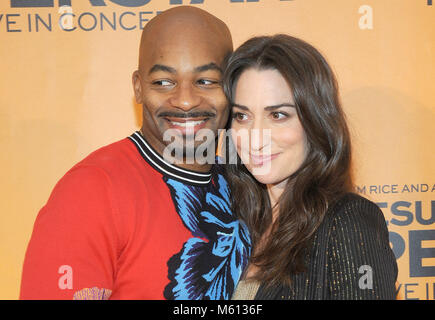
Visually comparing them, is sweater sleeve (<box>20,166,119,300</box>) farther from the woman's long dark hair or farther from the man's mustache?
the woman's long dark hair

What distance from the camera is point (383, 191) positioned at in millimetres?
2656

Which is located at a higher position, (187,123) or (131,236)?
(187,123)

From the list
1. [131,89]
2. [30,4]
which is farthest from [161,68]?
[30,4]

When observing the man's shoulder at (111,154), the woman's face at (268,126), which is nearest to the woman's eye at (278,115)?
the woman's face at (268,126)

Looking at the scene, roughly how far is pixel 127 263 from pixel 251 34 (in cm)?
147

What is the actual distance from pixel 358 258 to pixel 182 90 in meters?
0.86

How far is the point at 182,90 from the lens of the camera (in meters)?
1.79

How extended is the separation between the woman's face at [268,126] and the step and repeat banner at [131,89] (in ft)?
2.78

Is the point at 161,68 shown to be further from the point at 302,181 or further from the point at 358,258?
the point at 358,258

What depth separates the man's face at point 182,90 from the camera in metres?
1.80

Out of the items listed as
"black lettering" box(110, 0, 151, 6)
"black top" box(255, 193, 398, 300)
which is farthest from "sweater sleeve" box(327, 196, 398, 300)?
"black lettering" box(110, 0, 151, 6)

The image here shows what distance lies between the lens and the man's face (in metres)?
1.80

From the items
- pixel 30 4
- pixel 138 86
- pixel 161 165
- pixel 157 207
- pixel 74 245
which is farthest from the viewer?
pixel 30 4

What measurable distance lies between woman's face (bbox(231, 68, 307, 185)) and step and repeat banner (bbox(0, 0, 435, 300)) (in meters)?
0.85
